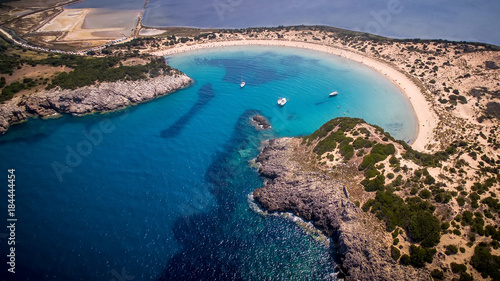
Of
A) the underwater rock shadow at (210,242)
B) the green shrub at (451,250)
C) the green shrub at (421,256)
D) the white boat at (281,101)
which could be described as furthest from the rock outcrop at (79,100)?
the green shrub at (451,250)

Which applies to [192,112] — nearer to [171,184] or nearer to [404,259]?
[171,184]

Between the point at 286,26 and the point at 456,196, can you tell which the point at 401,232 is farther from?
the point at 286,26

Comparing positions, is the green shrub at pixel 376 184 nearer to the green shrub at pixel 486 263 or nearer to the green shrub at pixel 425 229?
the green shrub at pixel 425 229

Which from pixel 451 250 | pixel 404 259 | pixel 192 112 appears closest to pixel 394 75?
pixel 192 112

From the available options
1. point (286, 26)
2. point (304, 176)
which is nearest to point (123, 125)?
point (304, 176)

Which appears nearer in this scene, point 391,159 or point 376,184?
point 376,184
